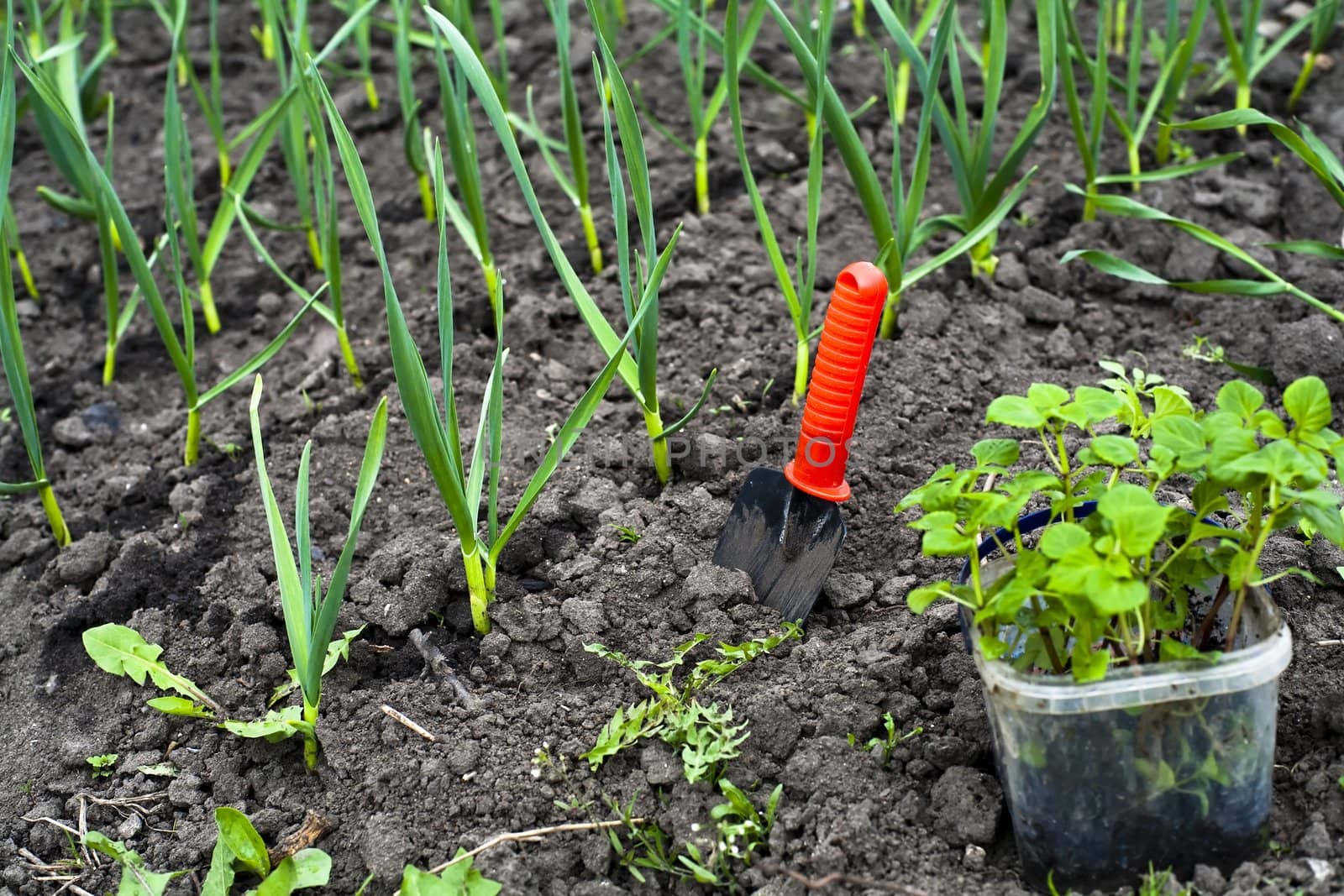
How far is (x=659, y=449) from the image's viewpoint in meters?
1.69

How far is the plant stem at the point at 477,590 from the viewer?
1.46 meters

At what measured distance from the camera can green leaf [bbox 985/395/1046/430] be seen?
3.49 ft

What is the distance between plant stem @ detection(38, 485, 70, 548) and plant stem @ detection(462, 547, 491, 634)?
68cm

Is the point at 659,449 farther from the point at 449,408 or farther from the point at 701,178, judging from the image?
the point at 701,178

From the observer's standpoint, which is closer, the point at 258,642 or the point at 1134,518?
the point at 1134,518

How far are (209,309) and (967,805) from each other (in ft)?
5.25

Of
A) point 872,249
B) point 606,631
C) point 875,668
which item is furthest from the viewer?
point 872,249

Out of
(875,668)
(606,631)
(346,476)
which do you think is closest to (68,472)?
(346,476)

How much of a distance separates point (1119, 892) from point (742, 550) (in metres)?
0.59

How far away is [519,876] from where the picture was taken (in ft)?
4.05

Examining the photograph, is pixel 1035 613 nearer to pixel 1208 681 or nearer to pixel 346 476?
pixel 1208 681

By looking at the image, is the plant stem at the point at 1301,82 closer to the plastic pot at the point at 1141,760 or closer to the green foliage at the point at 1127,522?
the green foliage at the point at 1127,522

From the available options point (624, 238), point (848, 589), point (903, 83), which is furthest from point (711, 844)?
point (903, 83)

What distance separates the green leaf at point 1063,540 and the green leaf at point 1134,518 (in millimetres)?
25
